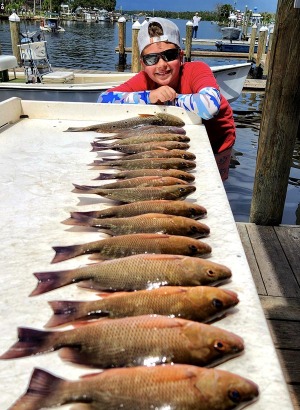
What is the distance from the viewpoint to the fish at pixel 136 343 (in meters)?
1.55

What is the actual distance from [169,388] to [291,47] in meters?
3.61

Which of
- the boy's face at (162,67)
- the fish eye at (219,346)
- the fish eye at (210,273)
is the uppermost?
the boy's face at (162,67)

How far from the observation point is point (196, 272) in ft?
6.42

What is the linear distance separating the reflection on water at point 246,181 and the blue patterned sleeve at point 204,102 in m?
3.55

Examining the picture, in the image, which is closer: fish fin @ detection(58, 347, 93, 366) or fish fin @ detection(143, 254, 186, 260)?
fish fin @ detection(58, 347, 93, 366)

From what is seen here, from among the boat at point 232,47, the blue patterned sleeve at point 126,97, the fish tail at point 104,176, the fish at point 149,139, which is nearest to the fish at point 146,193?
the fish tail at point 104,176

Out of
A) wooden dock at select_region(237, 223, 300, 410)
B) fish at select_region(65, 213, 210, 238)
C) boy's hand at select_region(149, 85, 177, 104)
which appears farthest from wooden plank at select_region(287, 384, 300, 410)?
boy's hand at select_region(149, 85, 177, 104)

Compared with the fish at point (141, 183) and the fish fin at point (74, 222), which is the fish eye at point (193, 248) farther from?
the fish at point (141, 183)

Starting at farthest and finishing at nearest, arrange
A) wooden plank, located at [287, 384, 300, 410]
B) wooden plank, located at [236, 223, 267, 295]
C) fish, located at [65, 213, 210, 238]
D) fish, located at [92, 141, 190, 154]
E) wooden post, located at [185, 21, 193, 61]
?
wooden post, located at [185, 21, 193, 61], wooden plank, located at [236, 223, 267, 295], fish, located at [92, 141, 190, 154], wooden plank, located at [287, 384, 300, 410], fish, located at [65, 213, 210, 238]

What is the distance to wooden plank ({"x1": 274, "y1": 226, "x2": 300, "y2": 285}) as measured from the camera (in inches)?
171

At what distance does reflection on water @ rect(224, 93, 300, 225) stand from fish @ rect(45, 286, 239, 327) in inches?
239

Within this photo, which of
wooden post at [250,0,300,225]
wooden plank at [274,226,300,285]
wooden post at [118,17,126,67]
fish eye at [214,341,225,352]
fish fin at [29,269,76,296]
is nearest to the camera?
fish eye at [214,341,225,352]

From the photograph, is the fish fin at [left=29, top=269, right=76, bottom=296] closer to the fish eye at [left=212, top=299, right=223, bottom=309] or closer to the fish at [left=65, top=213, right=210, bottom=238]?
the fish at [left=65, top=213, right=210, bottom=238]

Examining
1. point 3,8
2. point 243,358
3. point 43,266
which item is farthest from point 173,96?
point 3,8
